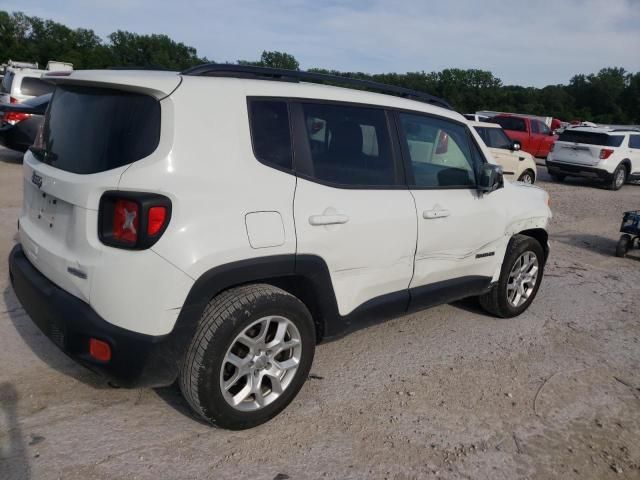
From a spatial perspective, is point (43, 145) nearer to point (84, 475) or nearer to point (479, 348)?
point (84, 475)

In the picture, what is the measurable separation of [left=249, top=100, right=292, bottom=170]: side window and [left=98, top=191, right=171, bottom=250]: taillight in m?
0.62

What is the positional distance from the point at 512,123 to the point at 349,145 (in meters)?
18.3

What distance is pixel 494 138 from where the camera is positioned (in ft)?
40.5

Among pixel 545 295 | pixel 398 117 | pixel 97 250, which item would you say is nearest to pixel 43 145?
pixel 97 250

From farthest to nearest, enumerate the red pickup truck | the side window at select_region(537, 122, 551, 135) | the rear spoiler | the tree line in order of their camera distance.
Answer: the tree line
the side window at select_region(537, 122, 551, 135)
the red pickup truck
the rear spoiler

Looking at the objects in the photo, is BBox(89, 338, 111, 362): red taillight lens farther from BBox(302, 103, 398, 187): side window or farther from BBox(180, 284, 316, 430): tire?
BBox(302, 103, 398, 187): side window

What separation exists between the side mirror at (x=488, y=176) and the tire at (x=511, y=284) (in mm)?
732

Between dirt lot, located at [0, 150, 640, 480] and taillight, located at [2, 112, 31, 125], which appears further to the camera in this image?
taillight, located at [2, 112, 31, 125]

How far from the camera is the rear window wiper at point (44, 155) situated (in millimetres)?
2887

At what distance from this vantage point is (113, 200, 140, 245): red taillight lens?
7.83ft

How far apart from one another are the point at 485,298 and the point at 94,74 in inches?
137

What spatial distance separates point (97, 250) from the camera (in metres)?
2.45

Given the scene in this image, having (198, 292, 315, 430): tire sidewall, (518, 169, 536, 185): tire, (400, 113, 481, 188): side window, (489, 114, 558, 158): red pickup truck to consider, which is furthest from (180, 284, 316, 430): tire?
(489, 114, 558, 158): red pickup truck

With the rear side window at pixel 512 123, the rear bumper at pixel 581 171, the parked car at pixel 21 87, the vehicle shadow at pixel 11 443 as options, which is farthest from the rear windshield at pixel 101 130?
the rear side window at pixel 512 123
